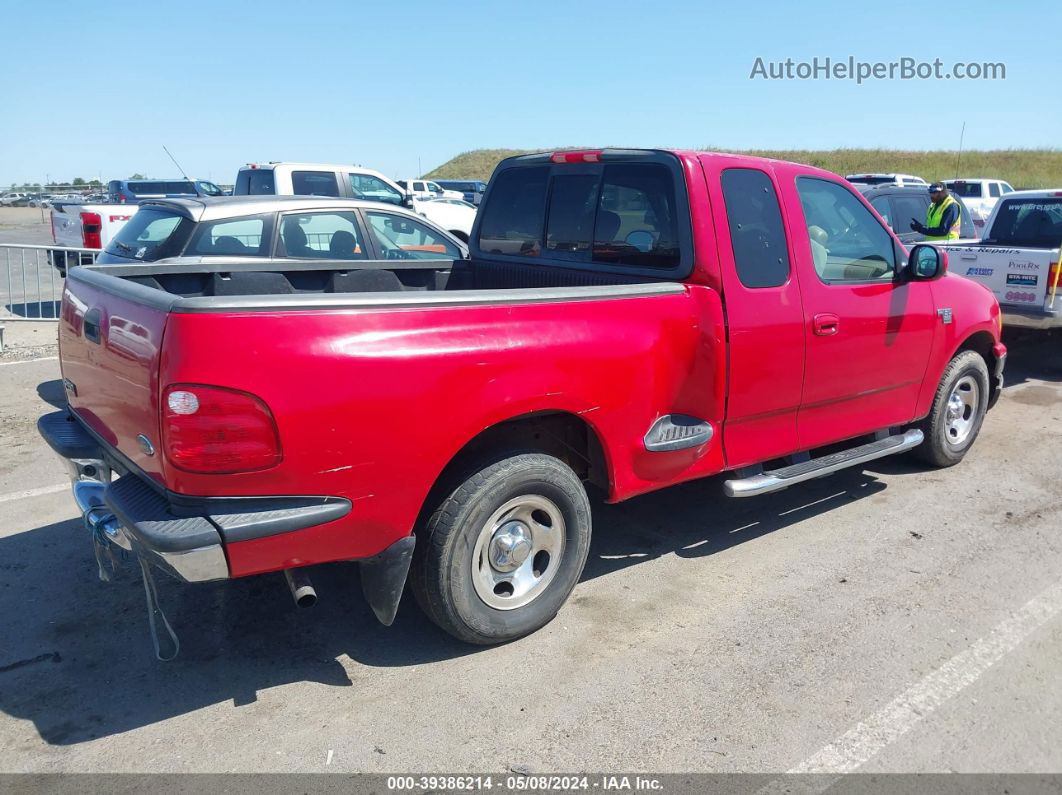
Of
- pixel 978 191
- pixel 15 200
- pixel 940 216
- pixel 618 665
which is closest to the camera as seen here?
pixel 618 665

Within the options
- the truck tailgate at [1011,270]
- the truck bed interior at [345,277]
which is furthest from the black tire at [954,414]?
the truck tailgate at [1011,270]

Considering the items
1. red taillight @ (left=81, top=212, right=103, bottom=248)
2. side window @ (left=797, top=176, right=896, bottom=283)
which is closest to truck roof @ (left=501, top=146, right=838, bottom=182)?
side window @ (left=797, top=176, right=896, bottom=283)

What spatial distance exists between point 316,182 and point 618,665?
35.9 feet

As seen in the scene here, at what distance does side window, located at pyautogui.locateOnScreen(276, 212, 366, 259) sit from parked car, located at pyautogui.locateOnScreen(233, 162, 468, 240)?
416 cm

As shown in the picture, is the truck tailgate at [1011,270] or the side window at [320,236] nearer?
the side window at [320,236]

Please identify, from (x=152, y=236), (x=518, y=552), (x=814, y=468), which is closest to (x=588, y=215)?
(x=814, y=468)

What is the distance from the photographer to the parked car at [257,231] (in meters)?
6.97

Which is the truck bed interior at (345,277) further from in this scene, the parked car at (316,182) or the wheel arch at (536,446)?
the parked car at (316,182)

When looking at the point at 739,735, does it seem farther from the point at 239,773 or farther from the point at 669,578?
the point at 239,773

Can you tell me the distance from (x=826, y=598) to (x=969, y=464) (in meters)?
2.78

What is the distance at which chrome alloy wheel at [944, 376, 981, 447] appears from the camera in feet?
19.5

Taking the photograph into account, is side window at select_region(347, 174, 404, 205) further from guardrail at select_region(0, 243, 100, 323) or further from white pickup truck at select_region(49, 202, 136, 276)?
guardrail at select_region(0, 243, 100, 323)

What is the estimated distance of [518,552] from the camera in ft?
11.9

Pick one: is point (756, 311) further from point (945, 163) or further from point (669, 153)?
point (945, 163)
